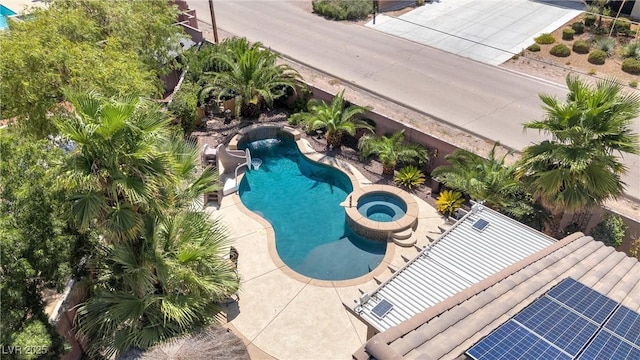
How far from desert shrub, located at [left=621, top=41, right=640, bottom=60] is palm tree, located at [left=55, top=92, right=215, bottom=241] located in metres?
30.0

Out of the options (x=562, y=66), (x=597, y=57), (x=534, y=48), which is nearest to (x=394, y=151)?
(x=562, y=66)

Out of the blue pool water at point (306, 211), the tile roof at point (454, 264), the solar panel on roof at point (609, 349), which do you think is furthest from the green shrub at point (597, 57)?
the solar panel on roof at point (609, 349)

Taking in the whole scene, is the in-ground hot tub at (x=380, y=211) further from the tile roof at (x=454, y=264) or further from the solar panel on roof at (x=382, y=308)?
the solar panel on roof at (x=382, y=308)

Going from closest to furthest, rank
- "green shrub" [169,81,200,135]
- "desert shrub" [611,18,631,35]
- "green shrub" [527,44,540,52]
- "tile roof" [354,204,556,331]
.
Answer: "tile roof" [354,204,556,331]
"green shrub" [169,81,200,135]
"green shrub" [527,44,540,52]
"desert shrub" [611,18,631,35]

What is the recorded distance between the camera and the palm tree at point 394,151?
18.9 m

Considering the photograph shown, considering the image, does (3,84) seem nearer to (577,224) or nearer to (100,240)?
(100,240)

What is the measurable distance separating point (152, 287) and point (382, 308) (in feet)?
18.4

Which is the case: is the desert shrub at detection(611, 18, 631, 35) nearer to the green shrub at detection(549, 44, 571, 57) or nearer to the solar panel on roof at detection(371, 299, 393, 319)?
the green shrub at detection(549, 44, 571, 57)

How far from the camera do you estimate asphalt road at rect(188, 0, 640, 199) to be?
75.4 ft

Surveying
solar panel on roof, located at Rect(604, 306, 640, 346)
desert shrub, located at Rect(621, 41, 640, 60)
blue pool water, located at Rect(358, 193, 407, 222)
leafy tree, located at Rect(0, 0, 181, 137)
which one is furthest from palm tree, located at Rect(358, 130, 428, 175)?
desert shrub, located at Rect(621, 41, 640, 60)

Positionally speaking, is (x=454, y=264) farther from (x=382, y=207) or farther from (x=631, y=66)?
(x=631, y=66)

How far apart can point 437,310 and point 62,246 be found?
7820 mm

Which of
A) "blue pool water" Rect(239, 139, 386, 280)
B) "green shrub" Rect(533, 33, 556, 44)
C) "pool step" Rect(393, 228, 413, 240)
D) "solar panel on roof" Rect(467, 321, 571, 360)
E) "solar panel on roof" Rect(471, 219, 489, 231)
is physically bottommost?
"blue pool water" Rect(239, 139, 386, 280)

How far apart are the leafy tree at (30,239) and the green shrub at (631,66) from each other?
30.3 meters
